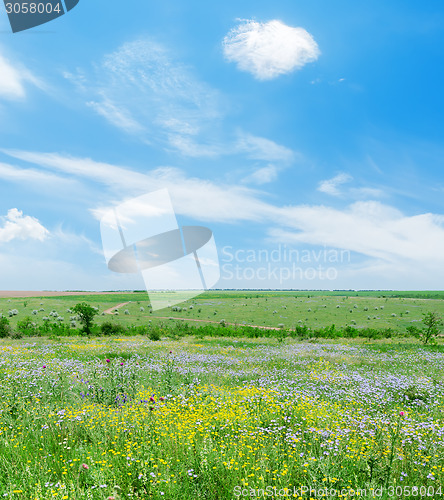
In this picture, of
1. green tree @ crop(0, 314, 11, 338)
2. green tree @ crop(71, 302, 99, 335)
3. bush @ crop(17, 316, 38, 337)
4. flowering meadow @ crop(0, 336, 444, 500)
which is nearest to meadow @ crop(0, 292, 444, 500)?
flowering meadow @ crop(0, 336, 444, 500)

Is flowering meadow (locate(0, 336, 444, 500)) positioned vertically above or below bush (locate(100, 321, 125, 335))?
above

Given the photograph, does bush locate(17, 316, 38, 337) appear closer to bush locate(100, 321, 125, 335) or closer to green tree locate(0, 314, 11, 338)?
green tree locate(0, 314, 11, 338)

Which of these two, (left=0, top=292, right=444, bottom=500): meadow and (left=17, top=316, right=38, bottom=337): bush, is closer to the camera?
(left=0, top=292, right=444, bottom=500): meadow

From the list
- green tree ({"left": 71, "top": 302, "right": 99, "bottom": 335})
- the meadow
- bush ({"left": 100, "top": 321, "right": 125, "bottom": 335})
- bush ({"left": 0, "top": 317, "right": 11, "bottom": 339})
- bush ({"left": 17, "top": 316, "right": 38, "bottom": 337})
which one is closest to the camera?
the meadow

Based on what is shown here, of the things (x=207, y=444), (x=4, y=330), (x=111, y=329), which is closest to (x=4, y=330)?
(x=4, y=330)

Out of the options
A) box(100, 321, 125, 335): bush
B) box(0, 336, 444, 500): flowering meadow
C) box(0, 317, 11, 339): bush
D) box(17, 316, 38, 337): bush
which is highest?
box(0, 336, 444, 500): flowering meadow

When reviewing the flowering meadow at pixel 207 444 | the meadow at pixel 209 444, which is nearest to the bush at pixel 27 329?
the meadow at pixel 209 444

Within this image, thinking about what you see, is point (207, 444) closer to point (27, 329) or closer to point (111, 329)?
point (111, 329)

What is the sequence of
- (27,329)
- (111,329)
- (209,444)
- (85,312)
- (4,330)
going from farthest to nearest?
(111,329) < (85,312) < (27,329) < (4,330) < (209,444)

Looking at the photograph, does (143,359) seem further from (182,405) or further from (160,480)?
(160,480)

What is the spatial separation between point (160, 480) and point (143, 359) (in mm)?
10935

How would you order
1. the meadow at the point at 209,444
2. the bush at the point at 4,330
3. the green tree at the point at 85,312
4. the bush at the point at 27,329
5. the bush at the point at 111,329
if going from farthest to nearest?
the bush at the point at 111,329 < the green tree at the point at 85,312 < the bush at the point at 27,329 < the bush at the point at 4,330 < the meadow at the point at 209,444

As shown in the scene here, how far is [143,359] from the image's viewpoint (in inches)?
565

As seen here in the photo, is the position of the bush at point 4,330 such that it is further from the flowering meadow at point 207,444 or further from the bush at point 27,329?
the flowering meadow at point 207,444
